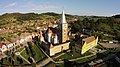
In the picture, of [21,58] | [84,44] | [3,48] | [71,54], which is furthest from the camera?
[3,48]

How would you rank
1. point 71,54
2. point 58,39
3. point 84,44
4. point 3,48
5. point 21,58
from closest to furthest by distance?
point 21,58 → point 71,54 → point 84,44 → point 58,39 → point 3,48

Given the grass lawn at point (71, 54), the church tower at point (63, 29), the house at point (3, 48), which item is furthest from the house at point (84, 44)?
the house at point (3, 48)

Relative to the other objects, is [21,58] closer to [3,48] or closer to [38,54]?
[38,54]

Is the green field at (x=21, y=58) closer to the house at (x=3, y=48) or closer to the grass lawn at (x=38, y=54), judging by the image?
the grass lawn at (x=38, y=54)

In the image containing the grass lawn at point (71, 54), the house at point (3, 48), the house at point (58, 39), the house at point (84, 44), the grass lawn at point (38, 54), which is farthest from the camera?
the house at point (3, 48)

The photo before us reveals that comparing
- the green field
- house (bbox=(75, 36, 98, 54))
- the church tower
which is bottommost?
the green field

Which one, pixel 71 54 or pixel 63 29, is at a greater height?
pixel 63 29

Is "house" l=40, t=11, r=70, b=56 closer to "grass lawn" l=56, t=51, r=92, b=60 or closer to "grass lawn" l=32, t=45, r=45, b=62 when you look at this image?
"grass lawn" l=32, t=45, r=45, b=62

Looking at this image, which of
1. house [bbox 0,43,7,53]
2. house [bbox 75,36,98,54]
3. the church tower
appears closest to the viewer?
house [bbox 75,36,98,54]

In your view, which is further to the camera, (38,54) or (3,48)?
(3,48)

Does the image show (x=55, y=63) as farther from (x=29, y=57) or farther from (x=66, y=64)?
(x=29, y=57)

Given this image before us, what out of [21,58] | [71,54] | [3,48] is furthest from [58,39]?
[3,48]

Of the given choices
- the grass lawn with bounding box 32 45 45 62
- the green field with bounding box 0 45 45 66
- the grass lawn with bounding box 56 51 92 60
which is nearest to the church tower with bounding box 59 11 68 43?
the grass lawn with bounding box 56 51 92 60
